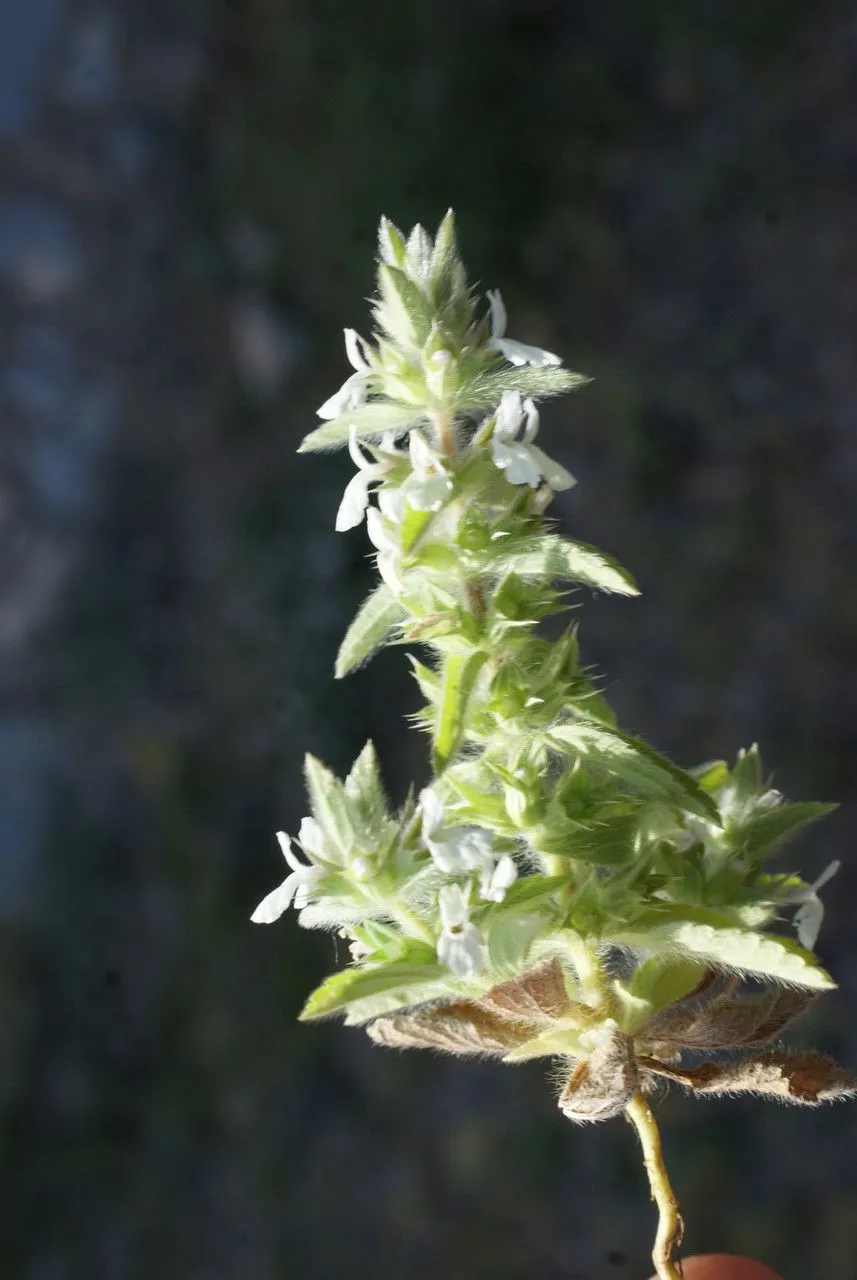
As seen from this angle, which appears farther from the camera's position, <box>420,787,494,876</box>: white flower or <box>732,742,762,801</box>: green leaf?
<box>732,742,762,801</box>: green leaf

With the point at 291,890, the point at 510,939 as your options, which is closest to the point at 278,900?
the point at 291,890

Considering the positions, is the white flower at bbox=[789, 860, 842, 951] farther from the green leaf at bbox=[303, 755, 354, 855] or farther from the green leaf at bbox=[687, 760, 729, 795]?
the green leaf at bbox=[303, 755, 354, 855]

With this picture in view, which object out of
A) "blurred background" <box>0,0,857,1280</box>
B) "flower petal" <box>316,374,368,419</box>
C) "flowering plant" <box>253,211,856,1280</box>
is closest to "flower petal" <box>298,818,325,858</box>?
"flowering plant" <box>253,211,856,1280</box>

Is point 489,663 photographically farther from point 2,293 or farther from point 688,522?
point 2,293

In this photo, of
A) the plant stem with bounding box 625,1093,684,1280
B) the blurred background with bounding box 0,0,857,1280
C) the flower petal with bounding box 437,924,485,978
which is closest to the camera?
the flower petal with bounding box 437,924,485,978

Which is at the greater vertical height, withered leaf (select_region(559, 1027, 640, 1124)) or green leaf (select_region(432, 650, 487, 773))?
green leaf (select_region(432, 650, 487, 773))

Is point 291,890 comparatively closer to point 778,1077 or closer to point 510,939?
point 510,939

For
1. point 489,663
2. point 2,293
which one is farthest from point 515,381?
point 2,293
